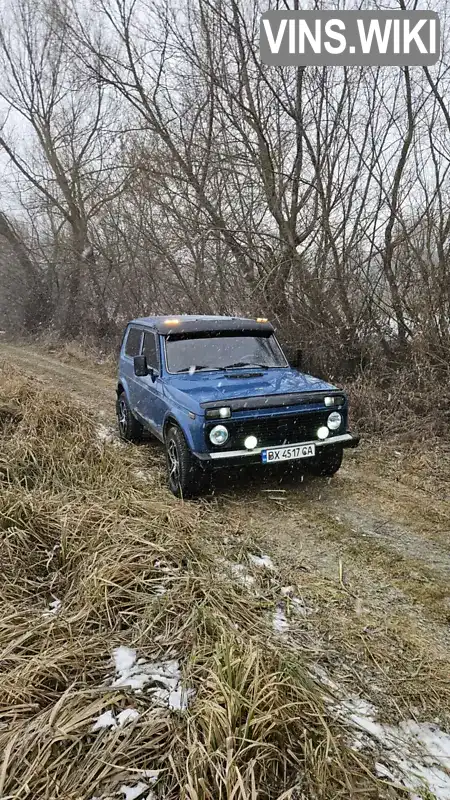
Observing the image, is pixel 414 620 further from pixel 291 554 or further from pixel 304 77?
pixel 304 77

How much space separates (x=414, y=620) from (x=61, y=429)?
4470 mm

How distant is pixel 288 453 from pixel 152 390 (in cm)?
188

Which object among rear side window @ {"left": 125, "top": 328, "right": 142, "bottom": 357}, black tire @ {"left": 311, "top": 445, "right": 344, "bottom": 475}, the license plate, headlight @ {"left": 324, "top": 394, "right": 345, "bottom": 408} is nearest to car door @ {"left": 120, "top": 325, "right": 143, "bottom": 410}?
rear side window @ {"left": 125, "top": 328, "right": 142, "bottom": 357}

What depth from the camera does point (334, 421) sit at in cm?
466

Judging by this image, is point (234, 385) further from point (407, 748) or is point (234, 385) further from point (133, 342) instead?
point (407, 748)

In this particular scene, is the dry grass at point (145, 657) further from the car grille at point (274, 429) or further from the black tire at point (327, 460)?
the black tire at point (327, 460)

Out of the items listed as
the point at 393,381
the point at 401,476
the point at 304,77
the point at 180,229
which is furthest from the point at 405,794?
the point at 180,229

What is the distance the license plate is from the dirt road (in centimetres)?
49

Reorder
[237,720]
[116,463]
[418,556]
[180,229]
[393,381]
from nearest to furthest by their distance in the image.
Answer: [237,720]
[418,556]
[116,463]
[393,381]
[180,229]

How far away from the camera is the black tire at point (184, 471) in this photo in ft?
14.9

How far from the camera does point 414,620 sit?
9.52 ft

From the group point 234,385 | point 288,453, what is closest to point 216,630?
point 288,453

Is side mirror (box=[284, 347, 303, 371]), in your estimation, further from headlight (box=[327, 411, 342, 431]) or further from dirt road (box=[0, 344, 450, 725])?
dirt road (box=[0, 344, 450, 725])

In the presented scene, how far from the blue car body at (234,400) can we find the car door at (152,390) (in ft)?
0.03
